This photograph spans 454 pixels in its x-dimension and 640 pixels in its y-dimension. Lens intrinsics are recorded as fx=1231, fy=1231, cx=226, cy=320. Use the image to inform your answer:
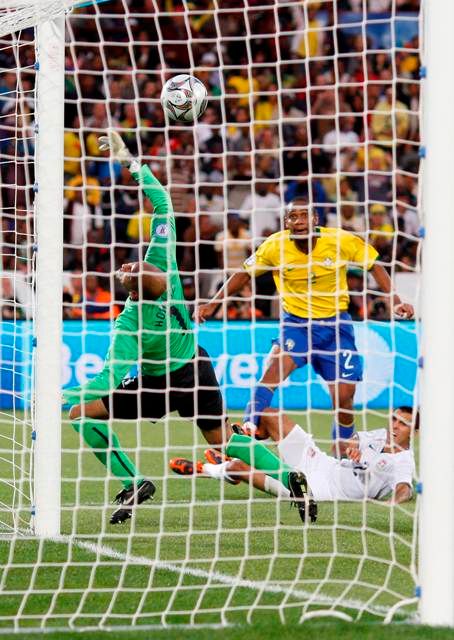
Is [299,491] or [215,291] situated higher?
[215,291]

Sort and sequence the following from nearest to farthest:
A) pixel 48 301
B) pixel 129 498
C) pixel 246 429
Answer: pixel 48 301
pixel 129 498
pixel 246 429

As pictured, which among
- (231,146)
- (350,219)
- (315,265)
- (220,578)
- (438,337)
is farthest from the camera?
(231,146)

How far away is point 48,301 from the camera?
22.1 ft

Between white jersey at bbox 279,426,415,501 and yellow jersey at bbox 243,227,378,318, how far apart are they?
1.22 meters

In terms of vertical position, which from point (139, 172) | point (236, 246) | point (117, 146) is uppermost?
point (117, 146)

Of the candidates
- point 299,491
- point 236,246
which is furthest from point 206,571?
point 236,246

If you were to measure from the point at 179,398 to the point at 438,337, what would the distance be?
3.12m

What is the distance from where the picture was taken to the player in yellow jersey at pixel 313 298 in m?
8.58

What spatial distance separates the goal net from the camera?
549 centimetres

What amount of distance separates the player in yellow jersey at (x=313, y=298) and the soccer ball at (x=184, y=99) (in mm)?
1358

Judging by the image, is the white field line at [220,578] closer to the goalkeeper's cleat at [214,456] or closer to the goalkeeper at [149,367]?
the goalkeeper at [149,367]

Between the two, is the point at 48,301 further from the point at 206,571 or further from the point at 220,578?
the point at 220,578

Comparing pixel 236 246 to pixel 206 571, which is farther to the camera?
pixel 236 246

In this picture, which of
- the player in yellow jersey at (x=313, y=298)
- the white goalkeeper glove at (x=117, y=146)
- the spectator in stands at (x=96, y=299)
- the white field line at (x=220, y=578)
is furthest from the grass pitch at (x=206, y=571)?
the spectator in stands at (x=96, y=299)
